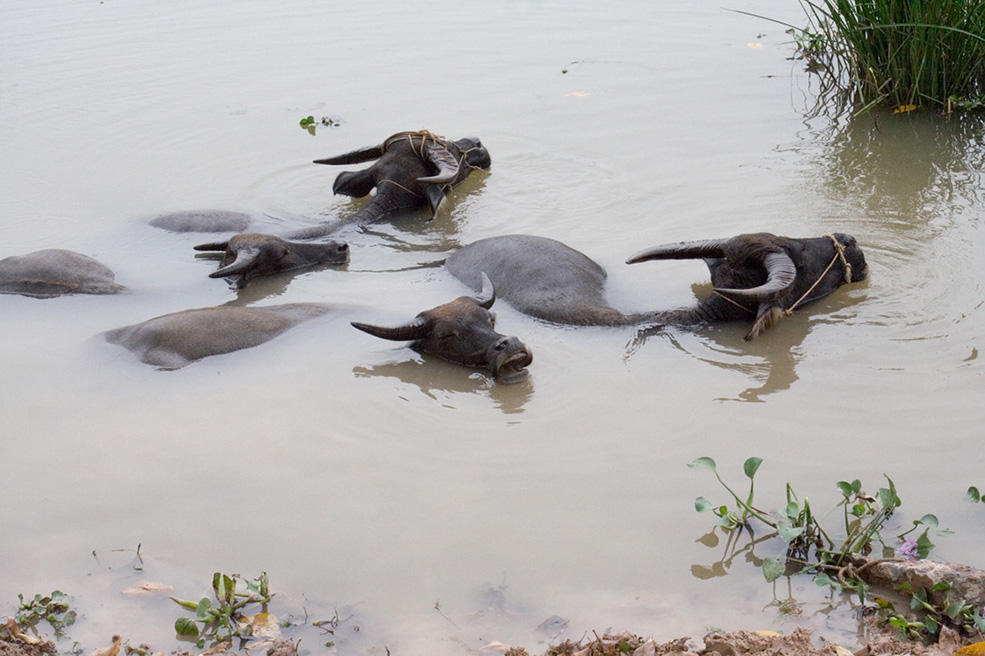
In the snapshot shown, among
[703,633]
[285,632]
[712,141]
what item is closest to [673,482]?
[703,633]

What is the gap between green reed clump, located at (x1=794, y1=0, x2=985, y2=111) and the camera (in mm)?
6750

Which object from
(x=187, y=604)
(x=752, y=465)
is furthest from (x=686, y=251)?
(x=187, y=604)

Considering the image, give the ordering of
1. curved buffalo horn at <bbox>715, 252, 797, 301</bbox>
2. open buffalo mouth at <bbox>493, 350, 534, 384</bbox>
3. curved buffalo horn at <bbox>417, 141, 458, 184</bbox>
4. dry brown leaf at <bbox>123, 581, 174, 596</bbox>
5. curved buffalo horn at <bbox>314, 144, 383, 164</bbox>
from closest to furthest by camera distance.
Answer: dry brown leaf at <bbox>123, 581, 174, 596</bbox> < open buffalo mouth at <bbox>493, 350, 534, 384</bbox> < curved buffalo horn at <bbox>715, 252, 797, 301</bbox> < curved buffalo horn at <bbox>417, 141, 458, 184</bbox> < curved buffalo horn at <bbox>314, 144, 383, 164</bbox>

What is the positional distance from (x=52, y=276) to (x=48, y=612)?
2.78m

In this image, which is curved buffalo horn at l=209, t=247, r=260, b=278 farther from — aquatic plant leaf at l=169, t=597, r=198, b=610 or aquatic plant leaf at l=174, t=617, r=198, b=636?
aquatic plant leaf at l=174, t=617, r=198, b=636

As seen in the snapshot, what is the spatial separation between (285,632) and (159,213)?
14.7ft

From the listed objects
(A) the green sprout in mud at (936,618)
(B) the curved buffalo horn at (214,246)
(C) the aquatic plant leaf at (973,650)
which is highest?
(B) the curved buffalo horn at (214,246)

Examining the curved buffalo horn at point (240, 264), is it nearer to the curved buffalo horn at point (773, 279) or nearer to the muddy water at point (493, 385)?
the muddy water at point (493, 385)

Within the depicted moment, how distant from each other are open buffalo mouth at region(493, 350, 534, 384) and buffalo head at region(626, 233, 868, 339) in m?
0.87

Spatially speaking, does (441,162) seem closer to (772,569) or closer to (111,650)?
(772,569)

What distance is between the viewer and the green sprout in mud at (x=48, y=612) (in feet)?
9.61

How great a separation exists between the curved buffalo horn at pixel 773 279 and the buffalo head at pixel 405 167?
243 cm

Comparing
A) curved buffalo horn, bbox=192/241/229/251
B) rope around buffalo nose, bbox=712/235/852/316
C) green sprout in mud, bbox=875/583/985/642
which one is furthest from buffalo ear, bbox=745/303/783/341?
curved buffalo horn, bbox=192/241/229/251

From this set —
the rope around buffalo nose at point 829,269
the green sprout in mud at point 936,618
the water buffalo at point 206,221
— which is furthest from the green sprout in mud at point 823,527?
the water buffalo at point 206,221
